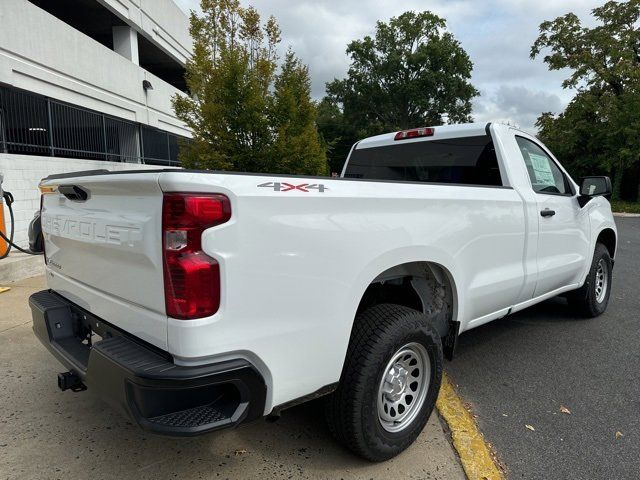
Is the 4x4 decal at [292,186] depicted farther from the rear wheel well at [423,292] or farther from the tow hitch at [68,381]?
the tow hitch at [68,381]

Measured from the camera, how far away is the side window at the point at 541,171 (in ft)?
12.5

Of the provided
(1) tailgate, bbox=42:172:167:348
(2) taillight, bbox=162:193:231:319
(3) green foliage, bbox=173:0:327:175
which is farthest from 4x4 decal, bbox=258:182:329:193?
(3) green foliage, bbox=173:0:327:175

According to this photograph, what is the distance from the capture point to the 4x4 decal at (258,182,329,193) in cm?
190

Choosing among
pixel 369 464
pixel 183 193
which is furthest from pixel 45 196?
pixel 369 464

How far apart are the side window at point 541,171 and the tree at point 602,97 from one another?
24.1 m

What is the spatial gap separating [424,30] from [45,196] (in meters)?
45.5

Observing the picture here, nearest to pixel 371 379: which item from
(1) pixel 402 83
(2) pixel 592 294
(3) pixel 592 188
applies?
(3) pixel 592 188

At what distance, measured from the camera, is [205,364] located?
1769mm

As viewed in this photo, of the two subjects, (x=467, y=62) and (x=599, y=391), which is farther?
(x=467, y=62)

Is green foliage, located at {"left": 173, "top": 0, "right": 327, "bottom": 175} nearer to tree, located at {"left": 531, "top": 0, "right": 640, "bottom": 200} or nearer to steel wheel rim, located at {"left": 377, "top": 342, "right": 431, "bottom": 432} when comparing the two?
steel wheel rim, located at {"left": 377, "top": 342, "right": 431, "bottom": 432}

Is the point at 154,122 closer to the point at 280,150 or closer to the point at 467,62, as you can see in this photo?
the point at 280,150

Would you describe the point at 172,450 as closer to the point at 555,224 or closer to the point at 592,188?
the point at 555,224

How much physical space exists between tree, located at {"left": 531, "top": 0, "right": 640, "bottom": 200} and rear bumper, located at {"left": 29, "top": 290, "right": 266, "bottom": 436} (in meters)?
27.7

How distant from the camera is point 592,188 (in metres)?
4.27
